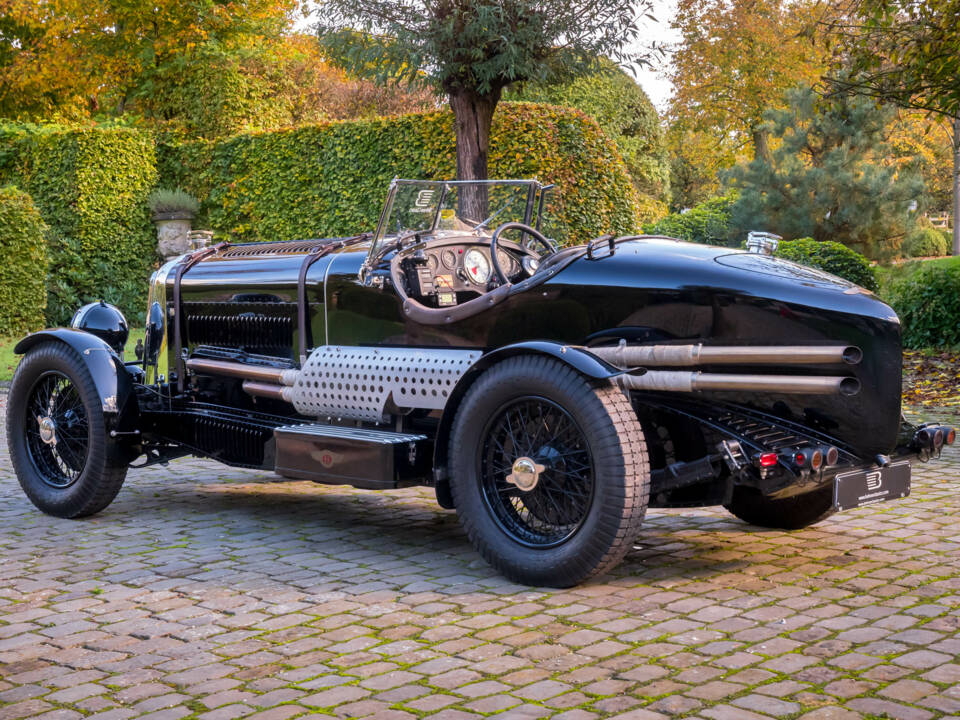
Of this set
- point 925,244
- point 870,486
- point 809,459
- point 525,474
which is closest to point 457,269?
point 525,474

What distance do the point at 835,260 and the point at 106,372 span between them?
33.0 ft

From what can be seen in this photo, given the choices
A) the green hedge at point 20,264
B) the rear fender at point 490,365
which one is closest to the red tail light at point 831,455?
the rear fender at point 490,365

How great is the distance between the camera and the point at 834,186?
18.9m

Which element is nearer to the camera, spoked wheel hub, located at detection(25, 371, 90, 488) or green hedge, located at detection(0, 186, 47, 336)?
spoked wheel hub, located at detection(25, 371, 90, 488)

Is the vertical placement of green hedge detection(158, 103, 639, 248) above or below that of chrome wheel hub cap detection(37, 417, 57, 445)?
above

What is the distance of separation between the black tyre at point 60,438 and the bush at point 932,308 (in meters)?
9.86

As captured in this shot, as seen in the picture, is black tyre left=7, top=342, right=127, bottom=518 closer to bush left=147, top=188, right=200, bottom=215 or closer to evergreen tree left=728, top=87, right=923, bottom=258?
bush left=147, top=188, right=200, bottom=215

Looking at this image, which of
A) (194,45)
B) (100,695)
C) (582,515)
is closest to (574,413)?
(582,515)

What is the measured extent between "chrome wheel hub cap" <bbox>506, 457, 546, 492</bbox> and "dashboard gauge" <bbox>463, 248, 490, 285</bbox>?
1.55 meters

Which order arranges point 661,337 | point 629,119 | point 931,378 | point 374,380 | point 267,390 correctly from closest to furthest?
point 661,337 < point 374,380 < point 267,390 < point 931,378 < point 629,119

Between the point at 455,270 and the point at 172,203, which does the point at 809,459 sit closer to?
the point at 455,270

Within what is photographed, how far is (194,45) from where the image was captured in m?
22.8

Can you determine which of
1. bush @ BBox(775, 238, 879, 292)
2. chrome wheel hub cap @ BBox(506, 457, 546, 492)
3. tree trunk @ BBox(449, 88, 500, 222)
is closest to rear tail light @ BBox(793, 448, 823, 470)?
chrome wheel hub cap @ BBox(506, 457, 546, 492)

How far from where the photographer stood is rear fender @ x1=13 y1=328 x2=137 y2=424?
5707 millimetres
